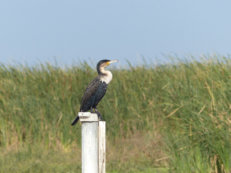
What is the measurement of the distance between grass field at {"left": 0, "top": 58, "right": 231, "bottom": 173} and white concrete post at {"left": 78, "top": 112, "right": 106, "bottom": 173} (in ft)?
9.17

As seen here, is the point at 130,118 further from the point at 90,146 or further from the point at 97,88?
the point at 90,146

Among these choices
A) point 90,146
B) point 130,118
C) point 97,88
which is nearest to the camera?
point 90,146

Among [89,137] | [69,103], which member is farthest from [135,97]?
[89,137]

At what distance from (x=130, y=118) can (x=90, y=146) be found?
6237mm

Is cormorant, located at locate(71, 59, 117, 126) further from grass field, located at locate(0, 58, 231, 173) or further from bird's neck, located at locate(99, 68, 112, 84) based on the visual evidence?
grass field, located at locate(0, 58, 231, 173)

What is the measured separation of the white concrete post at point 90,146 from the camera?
13.4 feet

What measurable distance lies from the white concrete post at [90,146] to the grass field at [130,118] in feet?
9.17

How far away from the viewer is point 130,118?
33.8 ft

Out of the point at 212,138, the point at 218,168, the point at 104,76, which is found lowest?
the point at 218,168

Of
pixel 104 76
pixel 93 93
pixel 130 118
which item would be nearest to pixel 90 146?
pixel 93 93

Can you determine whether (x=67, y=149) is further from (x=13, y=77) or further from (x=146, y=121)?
(x=13, y=77)

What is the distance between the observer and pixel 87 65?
11.6m

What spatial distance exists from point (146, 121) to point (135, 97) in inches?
28.2

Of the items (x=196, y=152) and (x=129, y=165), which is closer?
(x=196, y=152)
